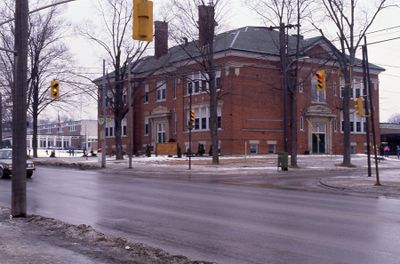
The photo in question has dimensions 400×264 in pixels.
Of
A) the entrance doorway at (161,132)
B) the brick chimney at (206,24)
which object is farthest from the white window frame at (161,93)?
the brick chimney at (206,24)

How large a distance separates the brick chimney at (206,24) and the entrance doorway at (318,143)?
69.4ft

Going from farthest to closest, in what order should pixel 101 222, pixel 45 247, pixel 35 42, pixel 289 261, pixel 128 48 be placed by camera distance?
pixel 35 42 < pixel 128 48 < pixel 101 222 < pixel 45 247 < pixel 289 261

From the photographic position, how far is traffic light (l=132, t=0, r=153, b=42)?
41.3 ft

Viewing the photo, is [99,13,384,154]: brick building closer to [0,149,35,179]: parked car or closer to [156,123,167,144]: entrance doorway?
[156,123,167,144]: entrance doorway

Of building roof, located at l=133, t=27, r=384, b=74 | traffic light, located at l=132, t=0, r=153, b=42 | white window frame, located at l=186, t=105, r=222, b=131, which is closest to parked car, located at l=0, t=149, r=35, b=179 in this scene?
traffic light, located at l=132, t=0, r=153, b=42

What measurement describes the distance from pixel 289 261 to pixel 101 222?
5.52 m

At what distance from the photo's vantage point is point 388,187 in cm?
2367

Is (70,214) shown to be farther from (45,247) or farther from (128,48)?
(128,48)

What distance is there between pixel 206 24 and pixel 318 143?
2403 centimetres

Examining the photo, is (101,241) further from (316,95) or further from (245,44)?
(316,95)

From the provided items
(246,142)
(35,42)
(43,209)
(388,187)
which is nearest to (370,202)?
(388,187)

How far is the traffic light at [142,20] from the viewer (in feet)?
41.3

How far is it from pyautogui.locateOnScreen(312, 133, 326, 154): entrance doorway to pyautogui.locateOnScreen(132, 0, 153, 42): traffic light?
49.8 metres

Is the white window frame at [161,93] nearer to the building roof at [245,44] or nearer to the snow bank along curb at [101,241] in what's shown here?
the building roof at [245,44]
